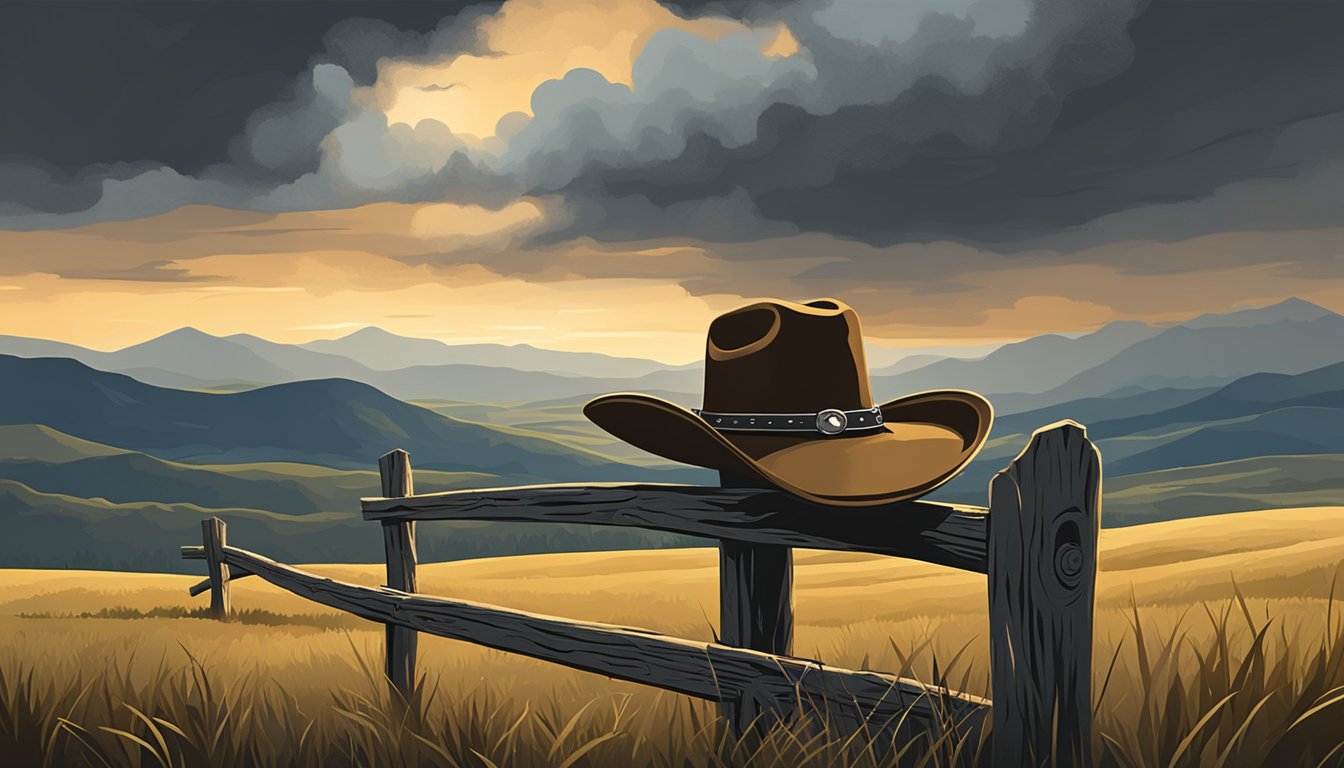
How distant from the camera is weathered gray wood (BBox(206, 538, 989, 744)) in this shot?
3092mm

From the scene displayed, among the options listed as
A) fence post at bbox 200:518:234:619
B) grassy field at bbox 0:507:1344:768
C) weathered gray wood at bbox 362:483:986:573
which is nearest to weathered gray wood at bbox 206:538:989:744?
grassy field at bbox 0:507:1344:768

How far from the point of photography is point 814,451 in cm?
320

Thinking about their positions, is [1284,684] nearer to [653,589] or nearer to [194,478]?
[653,589]

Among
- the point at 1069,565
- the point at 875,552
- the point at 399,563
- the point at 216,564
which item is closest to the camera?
the point at 1069,565

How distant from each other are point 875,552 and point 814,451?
343 millimetres

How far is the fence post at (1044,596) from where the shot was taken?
9.20 feet

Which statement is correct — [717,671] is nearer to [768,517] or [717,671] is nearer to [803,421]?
[768,517]

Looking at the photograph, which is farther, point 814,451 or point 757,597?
point 757,597

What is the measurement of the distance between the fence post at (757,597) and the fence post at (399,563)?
1979mm

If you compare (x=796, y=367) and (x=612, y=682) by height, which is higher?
(x=796, y=367)

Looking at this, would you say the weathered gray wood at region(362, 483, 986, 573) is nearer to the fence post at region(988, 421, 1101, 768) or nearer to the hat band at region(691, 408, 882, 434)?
the fence post at region(988, 421, 1101, 768)

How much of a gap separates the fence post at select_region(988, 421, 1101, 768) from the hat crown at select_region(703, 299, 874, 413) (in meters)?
0.64

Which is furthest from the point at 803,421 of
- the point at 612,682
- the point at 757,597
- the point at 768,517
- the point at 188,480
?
the point at 188,480

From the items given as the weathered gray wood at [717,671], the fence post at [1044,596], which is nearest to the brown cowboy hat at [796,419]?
the fence post at [1044,596]
